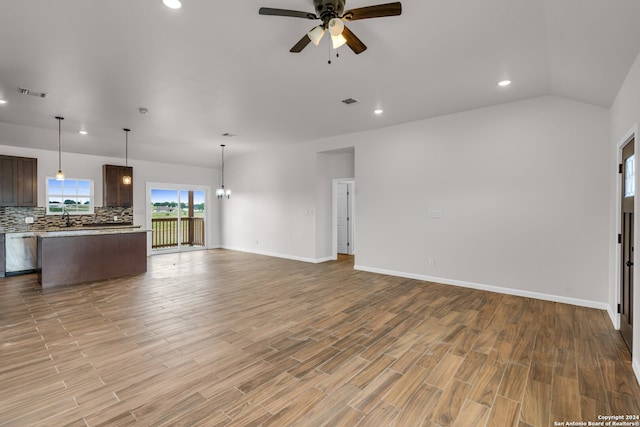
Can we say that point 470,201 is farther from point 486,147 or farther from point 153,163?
point 153,163

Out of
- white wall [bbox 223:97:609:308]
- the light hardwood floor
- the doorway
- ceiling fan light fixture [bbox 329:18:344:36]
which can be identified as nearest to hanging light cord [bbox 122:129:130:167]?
the light hardwood floor

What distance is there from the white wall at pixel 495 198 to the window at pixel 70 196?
20.0 feet

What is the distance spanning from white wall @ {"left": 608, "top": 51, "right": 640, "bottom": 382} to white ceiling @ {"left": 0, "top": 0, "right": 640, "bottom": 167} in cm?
18

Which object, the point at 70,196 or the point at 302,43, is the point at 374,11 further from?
the point at 70,196

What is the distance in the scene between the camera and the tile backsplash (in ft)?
21.0

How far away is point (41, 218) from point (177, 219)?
3.18m

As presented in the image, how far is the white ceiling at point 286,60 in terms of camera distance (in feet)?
7.95

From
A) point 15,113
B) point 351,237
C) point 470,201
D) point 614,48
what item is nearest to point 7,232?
point 15,113

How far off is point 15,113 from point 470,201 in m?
7.94

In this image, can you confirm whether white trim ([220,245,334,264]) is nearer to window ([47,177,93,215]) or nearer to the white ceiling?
the white ceiling

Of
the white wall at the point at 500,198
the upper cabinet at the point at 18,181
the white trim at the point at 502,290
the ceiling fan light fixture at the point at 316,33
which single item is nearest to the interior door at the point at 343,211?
the white wall at the point at 500,198

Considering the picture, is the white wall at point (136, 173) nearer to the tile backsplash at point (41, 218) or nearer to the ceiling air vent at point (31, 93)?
the tile backsplash at point (41, 218)

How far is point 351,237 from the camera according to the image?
28.3 ft

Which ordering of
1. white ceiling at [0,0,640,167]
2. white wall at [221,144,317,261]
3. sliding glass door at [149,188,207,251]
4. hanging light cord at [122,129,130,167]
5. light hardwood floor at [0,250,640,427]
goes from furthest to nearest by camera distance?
sliding glass door at [149,188,207,251]
white wall at [221,144,317,261]
hanging light cord at [122,129,130,167]
white ceiling at [0,0,640,167]
light hardwood floor at [0,250,640,427]
